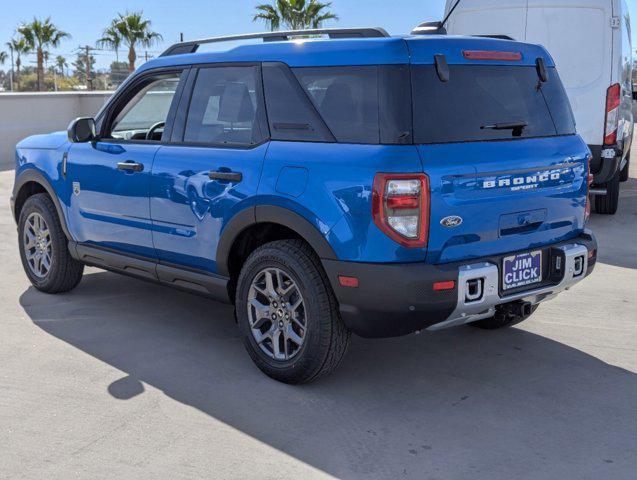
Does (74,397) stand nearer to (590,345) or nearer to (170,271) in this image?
(170,271)

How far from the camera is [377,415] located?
4121 mm

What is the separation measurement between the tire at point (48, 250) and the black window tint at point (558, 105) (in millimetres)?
3480

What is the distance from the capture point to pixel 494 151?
415 centimetres

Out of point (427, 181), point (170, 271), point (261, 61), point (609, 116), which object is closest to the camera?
point (427, 181)

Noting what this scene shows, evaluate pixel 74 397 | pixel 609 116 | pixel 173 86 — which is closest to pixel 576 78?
pixel 609 116

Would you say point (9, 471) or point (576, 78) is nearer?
point (9, 471)

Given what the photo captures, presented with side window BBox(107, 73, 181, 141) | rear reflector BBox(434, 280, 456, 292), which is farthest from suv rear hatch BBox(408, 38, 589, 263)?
side window BBox(107, 73, 181, 141)

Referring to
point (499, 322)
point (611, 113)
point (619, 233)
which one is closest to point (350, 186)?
point (499, 322)

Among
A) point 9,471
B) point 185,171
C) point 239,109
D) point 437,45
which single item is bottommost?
point 9,471

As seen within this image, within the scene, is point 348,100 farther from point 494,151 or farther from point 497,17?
point 497,17

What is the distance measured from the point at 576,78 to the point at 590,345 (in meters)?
4.97

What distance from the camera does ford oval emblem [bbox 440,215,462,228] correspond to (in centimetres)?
392

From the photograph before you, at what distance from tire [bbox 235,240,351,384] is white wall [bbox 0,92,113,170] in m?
12.4

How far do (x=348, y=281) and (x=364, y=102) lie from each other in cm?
85
